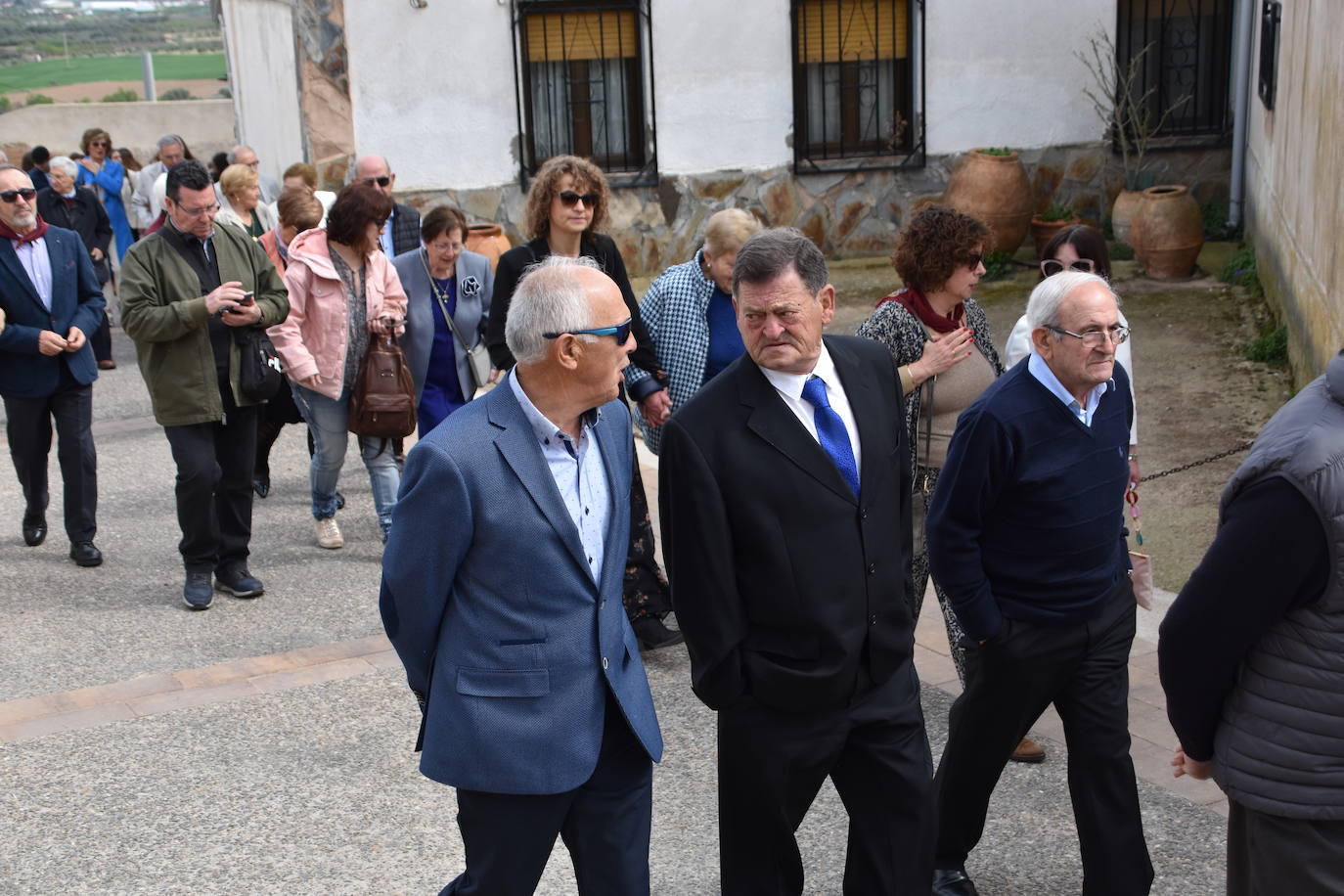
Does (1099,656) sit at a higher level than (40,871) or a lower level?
higher

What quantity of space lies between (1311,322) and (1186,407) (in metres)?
0.93

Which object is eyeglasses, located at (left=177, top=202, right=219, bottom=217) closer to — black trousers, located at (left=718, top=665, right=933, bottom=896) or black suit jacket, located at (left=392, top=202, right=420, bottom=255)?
black suit jacket, located at (left=392, top=202, right=420, bottom=255)

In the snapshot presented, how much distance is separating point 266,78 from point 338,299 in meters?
12.4

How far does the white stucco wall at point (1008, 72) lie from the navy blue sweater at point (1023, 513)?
11956mm

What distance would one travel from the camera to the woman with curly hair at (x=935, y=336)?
452 centimetres

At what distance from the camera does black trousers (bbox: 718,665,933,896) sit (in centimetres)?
336

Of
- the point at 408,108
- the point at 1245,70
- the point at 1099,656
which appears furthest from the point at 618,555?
the point at 1245,70

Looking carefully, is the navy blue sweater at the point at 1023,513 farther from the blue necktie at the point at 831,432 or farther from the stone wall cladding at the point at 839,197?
the stone wall cladding at the point at 839,197

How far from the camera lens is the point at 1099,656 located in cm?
379

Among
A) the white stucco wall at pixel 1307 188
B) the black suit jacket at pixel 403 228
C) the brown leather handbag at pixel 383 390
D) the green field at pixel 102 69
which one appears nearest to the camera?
the brown leather handbag at pixel 383 390

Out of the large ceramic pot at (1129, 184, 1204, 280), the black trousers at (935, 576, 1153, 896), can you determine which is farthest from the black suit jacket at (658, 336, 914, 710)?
the large ceramic pot at (1129, 184, 1204, 280)

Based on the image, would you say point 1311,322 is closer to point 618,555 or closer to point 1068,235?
point 1068,235

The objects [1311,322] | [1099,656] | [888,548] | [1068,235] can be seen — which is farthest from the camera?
[1311,322]

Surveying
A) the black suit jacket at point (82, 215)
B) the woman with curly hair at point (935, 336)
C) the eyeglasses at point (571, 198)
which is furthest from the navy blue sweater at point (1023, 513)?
the black suit jacket at point (82, 215)
